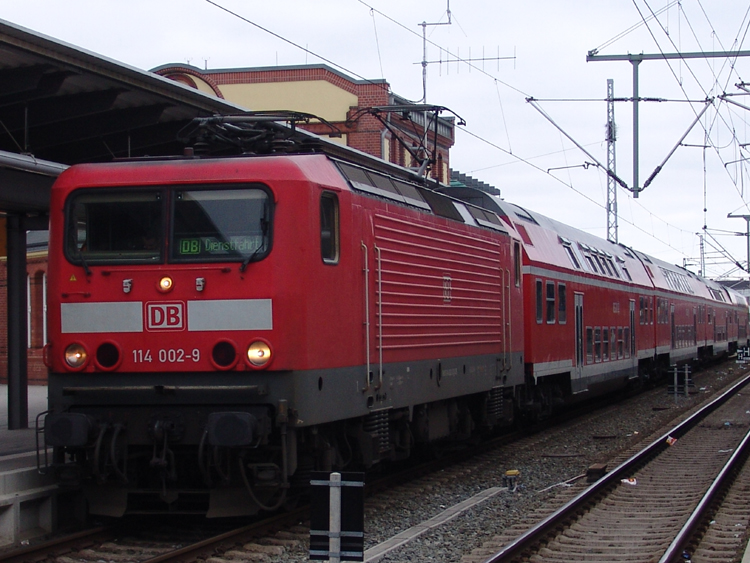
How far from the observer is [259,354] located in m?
8.22

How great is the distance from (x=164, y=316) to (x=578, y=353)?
455 inches

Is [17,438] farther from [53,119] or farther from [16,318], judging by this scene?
[53,119]

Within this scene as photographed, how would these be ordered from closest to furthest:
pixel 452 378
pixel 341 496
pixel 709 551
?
1. pixel 341 496
2. pixel 709 551
3. pixel 452 378

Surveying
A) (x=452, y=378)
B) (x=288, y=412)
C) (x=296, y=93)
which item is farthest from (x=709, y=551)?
(x=296, y=93)

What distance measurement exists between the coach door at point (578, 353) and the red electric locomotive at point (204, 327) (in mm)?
9708

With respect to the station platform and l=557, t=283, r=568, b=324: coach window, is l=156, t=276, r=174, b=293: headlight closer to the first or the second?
the station platform

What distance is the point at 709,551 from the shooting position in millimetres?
8141

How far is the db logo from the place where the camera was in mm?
8383

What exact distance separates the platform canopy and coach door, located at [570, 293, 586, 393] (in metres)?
8.02

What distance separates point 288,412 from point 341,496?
6.71ft

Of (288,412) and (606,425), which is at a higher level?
(288,412)

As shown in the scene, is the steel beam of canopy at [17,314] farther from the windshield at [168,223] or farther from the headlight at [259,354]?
the headlight at [259,354]

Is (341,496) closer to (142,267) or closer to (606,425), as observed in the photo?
(142,267)

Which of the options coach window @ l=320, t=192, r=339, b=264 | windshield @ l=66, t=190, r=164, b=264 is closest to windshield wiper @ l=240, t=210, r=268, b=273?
coach window @ l=320, t=192, r=339, b=264
